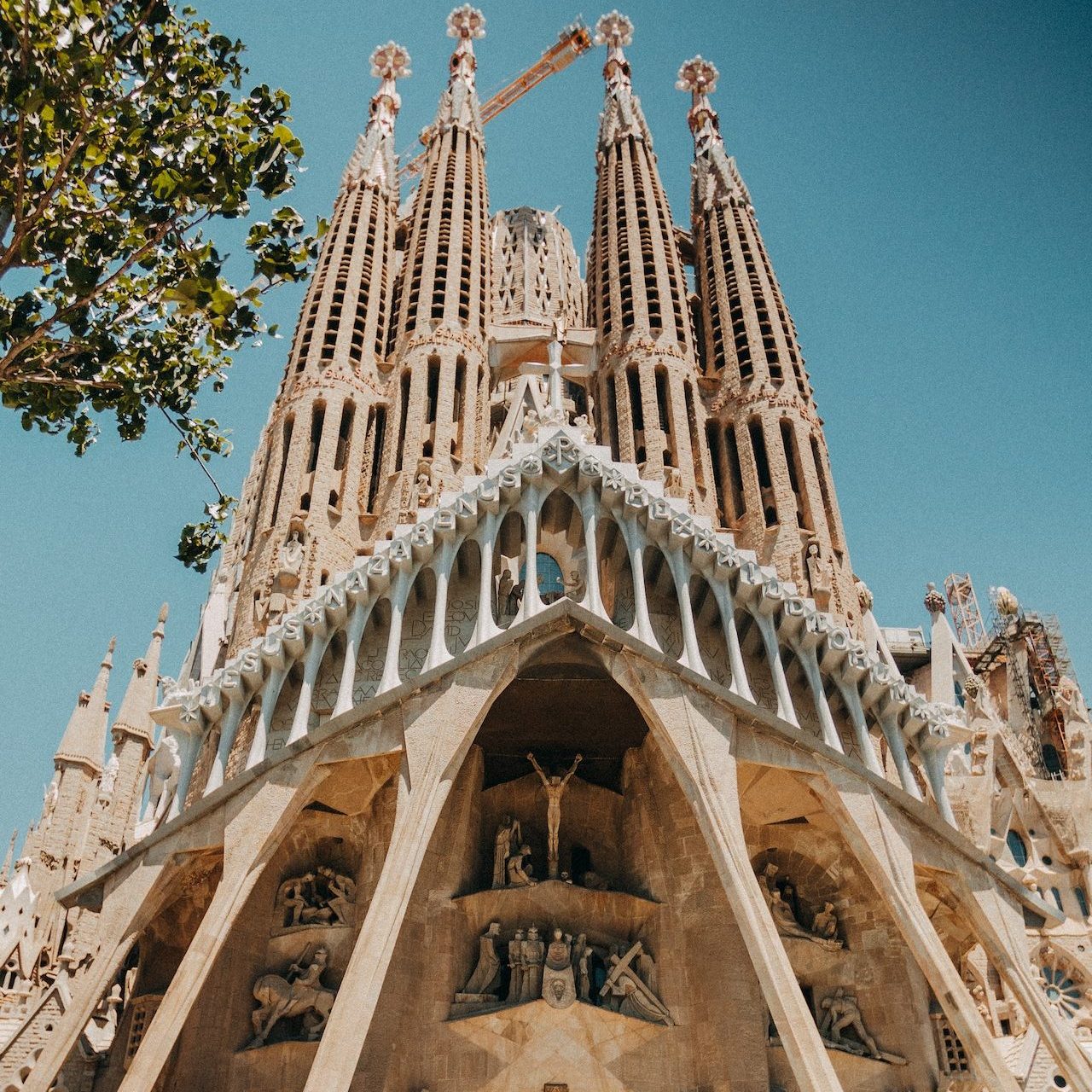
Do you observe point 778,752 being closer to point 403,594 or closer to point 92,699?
point 403,594

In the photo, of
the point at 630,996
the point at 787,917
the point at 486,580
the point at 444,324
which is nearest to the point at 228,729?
the point at 486,580

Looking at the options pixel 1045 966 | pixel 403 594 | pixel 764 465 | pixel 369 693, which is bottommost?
pixel 1045 966

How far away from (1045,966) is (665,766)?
343 inches

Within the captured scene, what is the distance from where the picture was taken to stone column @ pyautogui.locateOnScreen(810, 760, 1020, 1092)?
45.3 feet

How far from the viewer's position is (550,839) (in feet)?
57.1

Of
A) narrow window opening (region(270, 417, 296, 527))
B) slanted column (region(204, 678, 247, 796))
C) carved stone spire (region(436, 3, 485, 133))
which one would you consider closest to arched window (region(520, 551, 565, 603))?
narrow window opening (region(270, 417, 296, 527))

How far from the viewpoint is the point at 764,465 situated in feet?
76.9

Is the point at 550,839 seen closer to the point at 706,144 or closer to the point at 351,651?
the point at 351,651

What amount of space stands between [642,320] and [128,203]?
17955mm

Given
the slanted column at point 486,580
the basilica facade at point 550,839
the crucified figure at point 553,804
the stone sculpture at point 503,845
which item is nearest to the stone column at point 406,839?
the basilica facade at point 550,839

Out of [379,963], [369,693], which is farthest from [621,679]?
[379,963]

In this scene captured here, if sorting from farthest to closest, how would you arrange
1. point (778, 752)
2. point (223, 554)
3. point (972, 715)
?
point (223, 554)
point (972, 715)
point (778, 752)

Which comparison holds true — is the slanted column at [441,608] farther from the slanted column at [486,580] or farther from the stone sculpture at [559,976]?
the stone sculpture at [559,976]

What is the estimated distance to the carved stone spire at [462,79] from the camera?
31.8 meters
